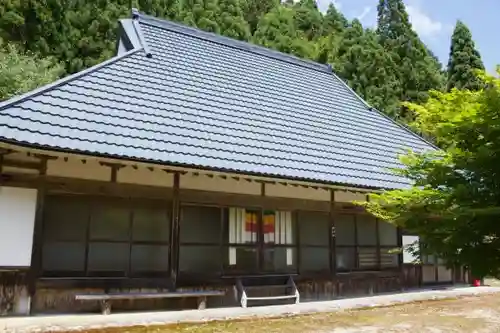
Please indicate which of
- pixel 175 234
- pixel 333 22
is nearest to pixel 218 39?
pixel 175 234

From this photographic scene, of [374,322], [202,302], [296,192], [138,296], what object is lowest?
[374,322]

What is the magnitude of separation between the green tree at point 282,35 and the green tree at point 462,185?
23.5 m

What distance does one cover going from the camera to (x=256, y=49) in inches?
536

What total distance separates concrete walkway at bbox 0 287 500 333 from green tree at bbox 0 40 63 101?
10.8 metres

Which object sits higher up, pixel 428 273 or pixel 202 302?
pixel 428 273

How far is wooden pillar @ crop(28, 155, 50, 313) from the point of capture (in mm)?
6566

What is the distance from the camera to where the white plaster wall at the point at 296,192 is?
9.11m

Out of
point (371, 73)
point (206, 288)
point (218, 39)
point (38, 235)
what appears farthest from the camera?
point (371, 73)

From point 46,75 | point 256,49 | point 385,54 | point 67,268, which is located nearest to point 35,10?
point 46,75

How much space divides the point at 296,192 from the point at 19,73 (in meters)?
11.7

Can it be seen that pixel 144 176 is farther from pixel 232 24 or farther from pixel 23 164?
pixel 232 24

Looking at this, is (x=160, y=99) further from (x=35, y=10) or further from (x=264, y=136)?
(x=35, y=10)

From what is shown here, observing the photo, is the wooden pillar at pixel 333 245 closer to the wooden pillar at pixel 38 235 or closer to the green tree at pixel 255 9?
the wooden pillar at pixel 38 235

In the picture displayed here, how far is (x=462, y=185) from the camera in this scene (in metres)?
3.86
